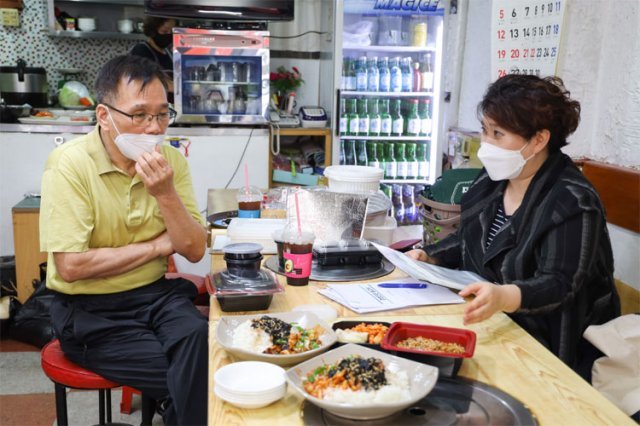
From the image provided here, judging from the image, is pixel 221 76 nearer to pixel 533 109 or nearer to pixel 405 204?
pixel 405 204

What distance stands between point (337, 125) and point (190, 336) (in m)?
3.23

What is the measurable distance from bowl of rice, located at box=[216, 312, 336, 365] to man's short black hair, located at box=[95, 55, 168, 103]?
3.39 feet


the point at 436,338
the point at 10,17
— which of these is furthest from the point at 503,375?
the point at 10,17

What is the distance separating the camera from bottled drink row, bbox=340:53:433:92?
5.17 m

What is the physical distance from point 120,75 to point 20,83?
10.2 feet

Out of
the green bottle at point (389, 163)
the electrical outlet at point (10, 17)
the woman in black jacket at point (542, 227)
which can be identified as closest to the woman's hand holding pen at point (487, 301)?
the woman in black jacket at point (542, 227)

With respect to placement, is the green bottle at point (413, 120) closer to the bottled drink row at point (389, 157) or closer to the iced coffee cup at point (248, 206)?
the bottled drink row at point (389, 157)

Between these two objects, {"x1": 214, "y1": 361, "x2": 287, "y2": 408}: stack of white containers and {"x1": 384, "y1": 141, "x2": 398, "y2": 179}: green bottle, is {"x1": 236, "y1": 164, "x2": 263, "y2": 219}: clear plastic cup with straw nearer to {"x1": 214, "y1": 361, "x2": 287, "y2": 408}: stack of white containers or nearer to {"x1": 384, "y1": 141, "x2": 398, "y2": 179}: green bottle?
{"x1": 214, "y1": 361, "x2": 287, "y2": 408}: stack of white containers

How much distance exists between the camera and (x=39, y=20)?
5297mm

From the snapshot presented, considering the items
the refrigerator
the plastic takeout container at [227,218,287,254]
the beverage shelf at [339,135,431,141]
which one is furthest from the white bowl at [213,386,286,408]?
the beverage shelf at [339,135,431,141]

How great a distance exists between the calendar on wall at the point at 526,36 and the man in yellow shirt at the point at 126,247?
1830 mm

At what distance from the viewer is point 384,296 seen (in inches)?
75.4

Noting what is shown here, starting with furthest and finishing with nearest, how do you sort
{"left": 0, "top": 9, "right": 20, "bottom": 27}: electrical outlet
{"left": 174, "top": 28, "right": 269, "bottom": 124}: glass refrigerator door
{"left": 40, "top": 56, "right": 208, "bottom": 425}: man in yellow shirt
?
{"left": 0, "top": 9, "right": 20, "bottom": 27}: electrical outlet < {"left": 174, "top": 28, "right": 269, "bottom": 124}: glass refrigerator door < {"left": 40, "top": 56, "right": 208, "bottom": 425}: man in yellow shirt

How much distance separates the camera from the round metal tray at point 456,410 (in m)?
1.20
